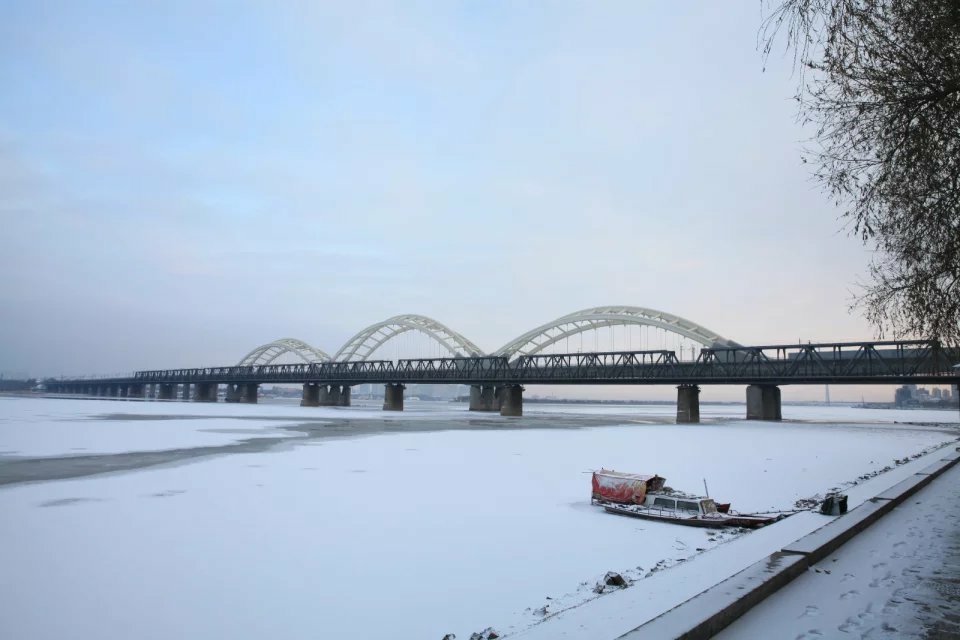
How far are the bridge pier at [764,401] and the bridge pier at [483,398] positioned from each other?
46.4m

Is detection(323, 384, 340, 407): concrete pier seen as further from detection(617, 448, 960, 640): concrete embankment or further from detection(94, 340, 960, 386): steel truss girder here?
detection(617, 448, 960, 640): concrete embankment

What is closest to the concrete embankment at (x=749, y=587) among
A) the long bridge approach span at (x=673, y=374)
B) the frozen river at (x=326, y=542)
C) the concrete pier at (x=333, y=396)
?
the frozen river at (x=326, y=542)

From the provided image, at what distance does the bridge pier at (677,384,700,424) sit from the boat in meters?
65.9

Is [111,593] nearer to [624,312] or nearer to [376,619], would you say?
[376,619]

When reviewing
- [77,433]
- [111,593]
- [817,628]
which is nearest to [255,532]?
[111,593]

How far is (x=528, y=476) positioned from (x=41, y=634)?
17242 millimetres

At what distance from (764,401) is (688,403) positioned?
15.0 m

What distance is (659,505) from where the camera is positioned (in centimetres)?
1647

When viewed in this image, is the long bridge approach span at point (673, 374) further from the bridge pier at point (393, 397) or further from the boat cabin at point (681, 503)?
the boat cabin at point (681, 503)

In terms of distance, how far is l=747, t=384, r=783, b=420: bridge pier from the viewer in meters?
87.6

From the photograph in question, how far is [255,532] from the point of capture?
13266 mm

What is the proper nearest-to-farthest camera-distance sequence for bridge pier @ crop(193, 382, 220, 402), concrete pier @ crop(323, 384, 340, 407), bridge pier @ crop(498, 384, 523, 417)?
1. bridge pier @ crop(498, 384, 523, 417)
2. concrete pier @ crop(323, 384, 340, 407)
3. bridge pier @ crop(193, 382, 220, 402)

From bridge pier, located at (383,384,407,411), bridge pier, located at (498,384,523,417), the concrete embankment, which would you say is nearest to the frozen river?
the concrete embankment

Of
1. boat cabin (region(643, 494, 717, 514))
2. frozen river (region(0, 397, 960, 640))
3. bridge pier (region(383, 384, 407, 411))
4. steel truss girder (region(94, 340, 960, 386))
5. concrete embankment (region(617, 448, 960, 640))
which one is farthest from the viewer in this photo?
bridge pier (region(383, 384, 407, 411))
